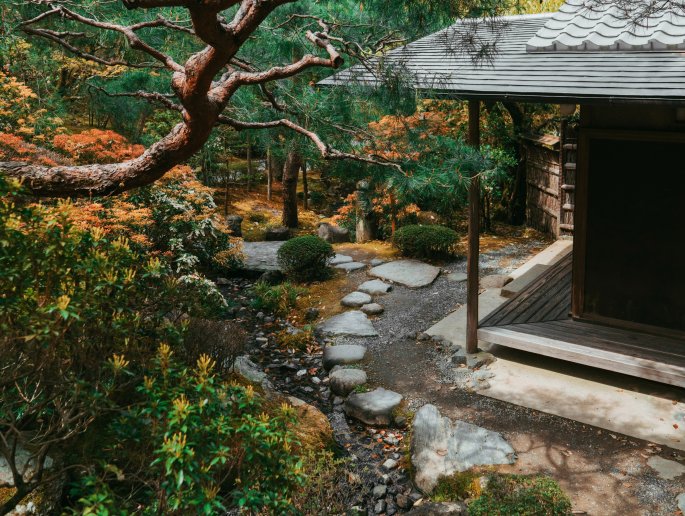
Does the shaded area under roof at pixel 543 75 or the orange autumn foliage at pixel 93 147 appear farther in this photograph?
the orange autumn foliage at pixel 93 147

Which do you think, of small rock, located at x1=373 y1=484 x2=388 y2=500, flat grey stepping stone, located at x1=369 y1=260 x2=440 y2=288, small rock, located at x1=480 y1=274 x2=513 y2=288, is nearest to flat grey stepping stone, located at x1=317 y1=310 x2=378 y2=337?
flat grey stepping stone, located at x1=369 y1=260 x2=440 y2=288

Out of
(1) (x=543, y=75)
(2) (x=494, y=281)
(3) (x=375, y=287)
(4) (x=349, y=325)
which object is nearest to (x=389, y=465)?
(4) (x=349, y=325)

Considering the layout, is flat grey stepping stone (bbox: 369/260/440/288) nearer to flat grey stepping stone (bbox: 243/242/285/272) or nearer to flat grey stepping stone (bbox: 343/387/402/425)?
flat grey stepping stone (bbox: 243/242/285/272)

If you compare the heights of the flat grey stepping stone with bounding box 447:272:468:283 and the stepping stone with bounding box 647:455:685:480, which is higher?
the stepping stone with bounding box 647:455:685:480

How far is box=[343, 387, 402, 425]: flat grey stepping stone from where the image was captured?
655cm

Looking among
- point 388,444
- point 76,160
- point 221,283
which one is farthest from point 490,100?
point 221,283

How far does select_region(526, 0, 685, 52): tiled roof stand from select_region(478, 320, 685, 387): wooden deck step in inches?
118

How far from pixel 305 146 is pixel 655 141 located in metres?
3.66

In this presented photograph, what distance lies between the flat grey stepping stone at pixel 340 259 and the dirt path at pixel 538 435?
2320 mm

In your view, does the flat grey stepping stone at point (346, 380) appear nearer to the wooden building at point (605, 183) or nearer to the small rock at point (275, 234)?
the wooden building at point (605, 183)

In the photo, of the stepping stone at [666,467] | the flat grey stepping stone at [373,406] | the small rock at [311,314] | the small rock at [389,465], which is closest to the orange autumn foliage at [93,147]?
the small rock at [311,314]

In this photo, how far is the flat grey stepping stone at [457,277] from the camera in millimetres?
10352

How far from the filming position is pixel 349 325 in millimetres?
8805

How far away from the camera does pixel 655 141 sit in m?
6.99
